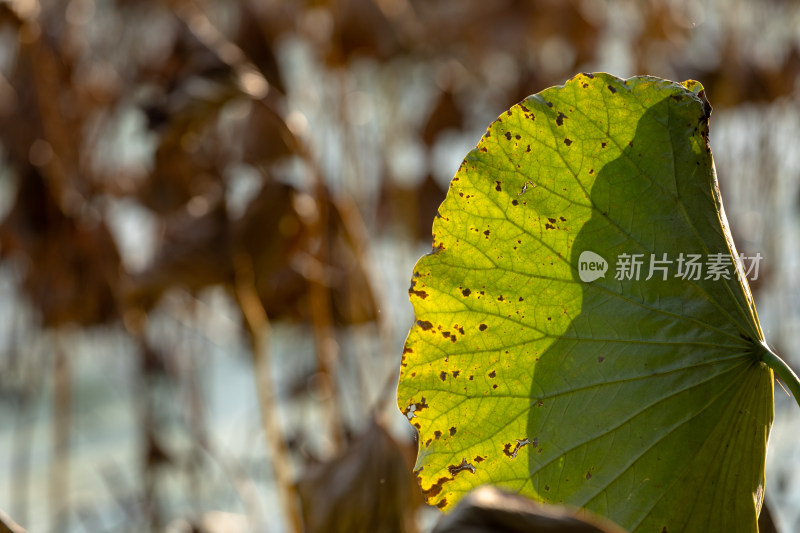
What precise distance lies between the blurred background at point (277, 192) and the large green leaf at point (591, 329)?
260 millimetres

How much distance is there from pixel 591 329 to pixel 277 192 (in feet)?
1.58

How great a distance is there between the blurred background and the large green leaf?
0.85 ft

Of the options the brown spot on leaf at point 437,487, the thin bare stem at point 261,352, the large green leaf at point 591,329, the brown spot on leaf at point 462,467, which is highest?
the large green leaf at point 591,329

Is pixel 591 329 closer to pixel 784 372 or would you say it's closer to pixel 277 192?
pixel 784 372

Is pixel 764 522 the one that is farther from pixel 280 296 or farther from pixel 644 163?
pixel 280 296

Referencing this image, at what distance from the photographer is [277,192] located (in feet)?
2.43

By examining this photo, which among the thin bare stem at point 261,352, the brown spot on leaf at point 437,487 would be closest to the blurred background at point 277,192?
the thin bare stem at point 261,352

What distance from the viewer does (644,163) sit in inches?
11.9

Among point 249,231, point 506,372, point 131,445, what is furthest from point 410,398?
point 131,445

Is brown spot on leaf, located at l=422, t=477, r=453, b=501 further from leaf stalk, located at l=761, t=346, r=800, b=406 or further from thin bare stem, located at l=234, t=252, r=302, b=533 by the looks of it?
thin bare stem, located at l=234, t=252, r=302, b=533

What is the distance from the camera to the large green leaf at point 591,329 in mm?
297

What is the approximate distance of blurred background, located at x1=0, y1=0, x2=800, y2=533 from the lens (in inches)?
29.0

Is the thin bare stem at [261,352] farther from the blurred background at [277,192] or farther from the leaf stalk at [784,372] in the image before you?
the leaf stalk at [784,372]

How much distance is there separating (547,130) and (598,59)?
149 centimetres
